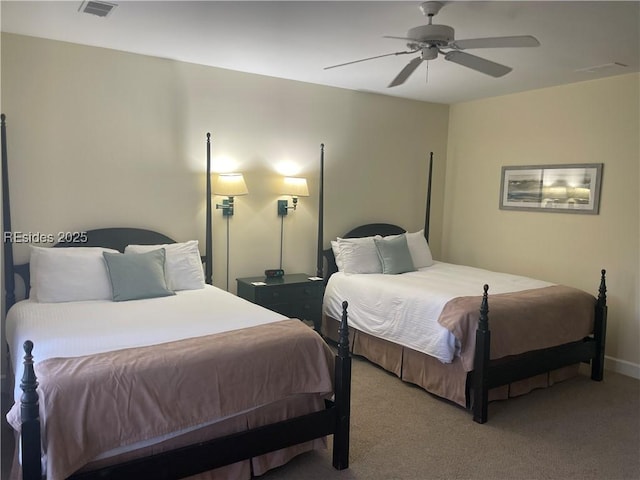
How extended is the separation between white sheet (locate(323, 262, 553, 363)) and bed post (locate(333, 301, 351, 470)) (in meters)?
1.06

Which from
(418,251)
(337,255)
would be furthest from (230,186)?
(418,251)

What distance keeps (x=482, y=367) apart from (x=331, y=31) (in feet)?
8.05

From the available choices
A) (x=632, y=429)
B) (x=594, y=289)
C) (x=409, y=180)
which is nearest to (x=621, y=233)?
(x=594, y=289)

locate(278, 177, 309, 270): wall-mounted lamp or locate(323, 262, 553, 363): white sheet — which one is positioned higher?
locate(278, 177, 309, 270): wall-mounted lamp

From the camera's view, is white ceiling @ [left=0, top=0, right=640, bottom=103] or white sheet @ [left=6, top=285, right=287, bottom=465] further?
white ceiling @ [left=0, top=0, right=640, bottom=103]

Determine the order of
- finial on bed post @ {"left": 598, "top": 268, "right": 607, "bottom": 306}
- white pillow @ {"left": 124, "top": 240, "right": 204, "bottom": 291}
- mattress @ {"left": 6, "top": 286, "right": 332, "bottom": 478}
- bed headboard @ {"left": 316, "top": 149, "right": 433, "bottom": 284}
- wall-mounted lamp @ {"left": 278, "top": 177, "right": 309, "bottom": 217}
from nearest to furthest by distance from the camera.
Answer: mattress @ {"left": 6, "top": 286, "right": 332, "bottom": 478} < white pillow @ {"left": 124, "top": 240, "right": 204, "bottom": 291} < finial on bed post @ {"left": 598, "top": 268, "right": 607, "bottom": 306} < wall-mounted lamp @ {"left": 278, "top": 177, "right": 309, "bottom": 217} < bed headboard @ {"left": 316, "top": 149, "right": 433, "bottom": 284}

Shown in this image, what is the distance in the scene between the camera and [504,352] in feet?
11.4

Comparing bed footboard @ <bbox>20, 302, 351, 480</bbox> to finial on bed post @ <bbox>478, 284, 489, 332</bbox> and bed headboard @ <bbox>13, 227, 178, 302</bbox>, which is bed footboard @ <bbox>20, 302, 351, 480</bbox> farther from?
bed headboard @ <bbox>13, 227, 178, 302</bbox>

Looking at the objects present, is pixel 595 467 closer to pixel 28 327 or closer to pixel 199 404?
pixel 199 404

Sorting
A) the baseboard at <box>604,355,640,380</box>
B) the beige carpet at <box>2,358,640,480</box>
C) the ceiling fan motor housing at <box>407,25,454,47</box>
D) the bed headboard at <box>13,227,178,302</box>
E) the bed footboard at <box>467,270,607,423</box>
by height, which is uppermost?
the ceiling fan motor housing at <box>407,25,454,47</box>

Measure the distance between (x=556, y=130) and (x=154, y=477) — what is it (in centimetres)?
458

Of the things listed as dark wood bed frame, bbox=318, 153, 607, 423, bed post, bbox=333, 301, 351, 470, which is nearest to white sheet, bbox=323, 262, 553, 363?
dark wood bed frame, bbox=318, 153, 607, 423

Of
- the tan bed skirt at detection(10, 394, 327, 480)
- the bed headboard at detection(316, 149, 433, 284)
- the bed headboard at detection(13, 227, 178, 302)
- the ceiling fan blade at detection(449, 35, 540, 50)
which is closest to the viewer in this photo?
the tan bed skirt at detection(10, 394, 327, 480)

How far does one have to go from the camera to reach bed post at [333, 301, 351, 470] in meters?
2.67
